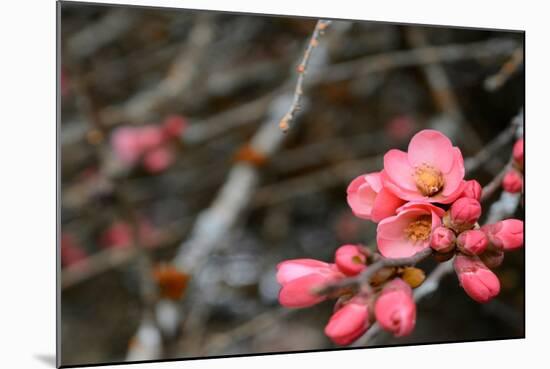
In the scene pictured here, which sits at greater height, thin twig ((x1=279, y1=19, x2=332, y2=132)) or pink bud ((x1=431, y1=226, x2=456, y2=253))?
thin twig ((x1=279, y1=19, x2=332, y2=132))

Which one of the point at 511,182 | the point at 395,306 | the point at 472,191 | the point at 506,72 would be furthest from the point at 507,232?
the point at 506,72

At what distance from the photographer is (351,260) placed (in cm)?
148

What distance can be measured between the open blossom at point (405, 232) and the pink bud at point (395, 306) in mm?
223

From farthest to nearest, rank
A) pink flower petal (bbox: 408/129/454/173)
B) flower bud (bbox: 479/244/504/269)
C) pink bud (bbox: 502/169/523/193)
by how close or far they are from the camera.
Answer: pink bud (bbox: 502/169/523/193) < pink flower petal (bbox: 408/129/454/173) < flower bud (bbox: 479/244/504/269)

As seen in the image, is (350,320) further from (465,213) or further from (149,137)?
(149,137)

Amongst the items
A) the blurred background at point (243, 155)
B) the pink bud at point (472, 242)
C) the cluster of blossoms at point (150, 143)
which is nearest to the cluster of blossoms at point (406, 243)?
the pink bud at point (472, 242)

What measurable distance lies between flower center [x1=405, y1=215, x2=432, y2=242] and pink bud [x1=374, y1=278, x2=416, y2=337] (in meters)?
0.26

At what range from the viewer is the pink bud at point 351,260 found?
1468mm

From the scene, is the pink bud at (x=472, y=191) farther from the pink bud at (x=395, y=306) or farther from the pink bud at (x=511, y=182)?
the pink bud at (x=511, y=182)

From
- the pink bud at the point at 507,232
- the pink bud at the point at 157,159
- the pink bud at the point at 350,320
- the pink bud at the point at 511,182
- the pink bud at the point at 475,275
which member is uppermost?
the pink bud at the point at 157,159

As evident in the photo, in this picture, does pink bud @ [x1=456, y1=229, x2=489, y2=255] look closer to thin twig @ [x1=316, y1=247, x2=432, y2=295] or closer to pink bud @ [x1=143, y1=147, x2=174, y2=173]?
thin twig @ [x1=316, y1=247, x2=432, y2=295]

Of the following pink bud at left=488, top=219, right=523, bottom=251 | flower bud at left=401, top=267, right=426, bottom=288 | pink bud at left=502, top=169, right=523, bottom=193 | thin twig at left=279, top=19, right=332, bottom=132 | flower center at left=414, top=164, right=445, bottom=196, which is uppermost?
thin twig at left=279, top=19, right=332, bottom=132

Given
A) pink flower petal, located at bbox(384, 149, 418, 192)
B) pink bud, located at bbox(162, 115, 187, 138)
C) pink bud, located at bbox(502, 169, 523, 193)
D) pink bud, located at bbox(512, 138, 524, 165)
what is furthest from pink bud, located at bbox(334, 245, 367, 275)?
pink bud, located at bbox(162, 115, 187, 138)

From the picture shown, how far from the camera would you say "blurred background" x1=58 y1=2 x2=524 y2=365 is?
8.35ft
